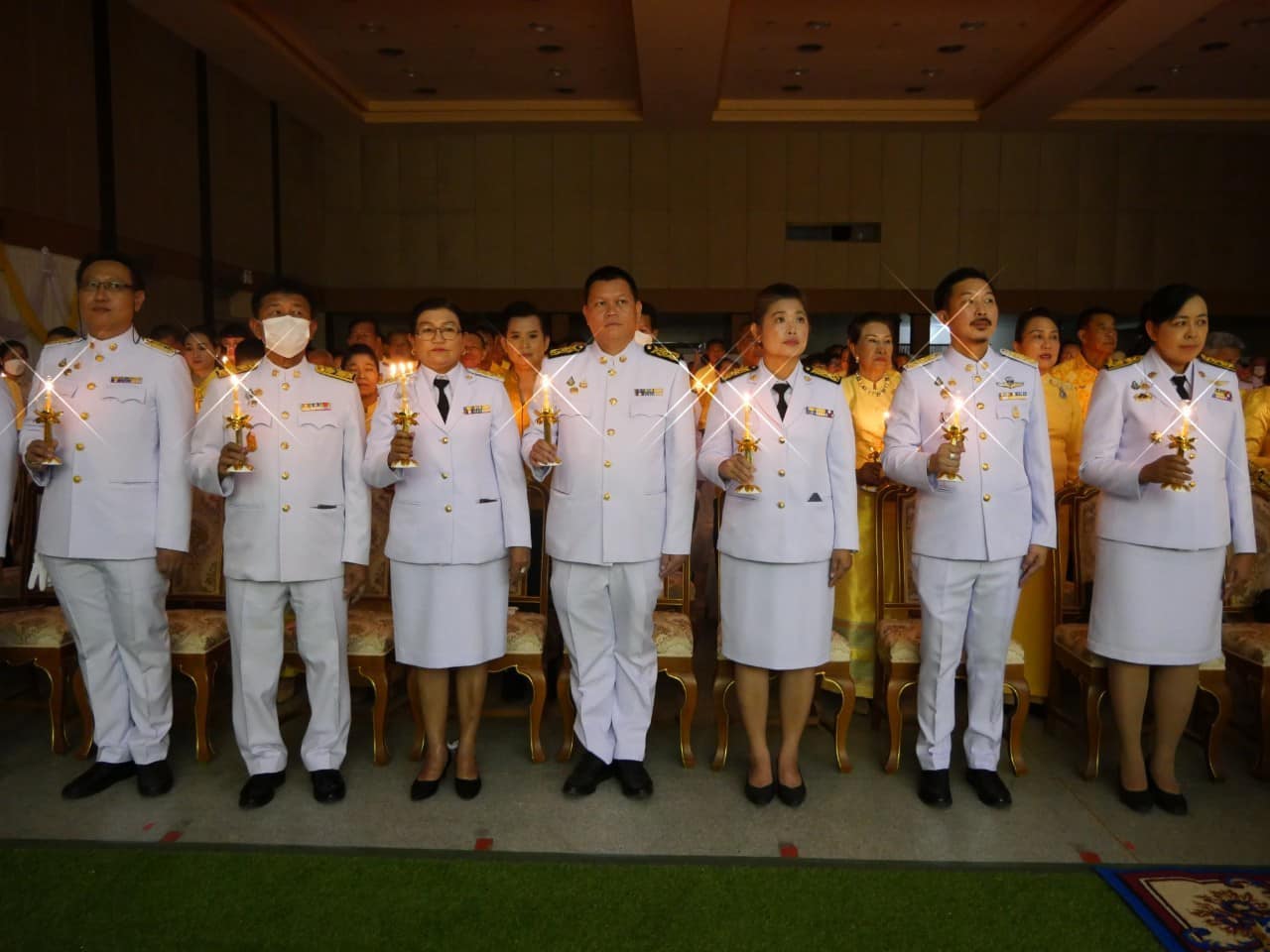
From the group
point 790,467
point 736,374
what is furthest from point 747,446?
point 736,374

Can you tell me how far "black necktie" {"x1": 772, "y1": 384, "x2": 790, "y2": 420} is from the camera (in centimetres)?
322

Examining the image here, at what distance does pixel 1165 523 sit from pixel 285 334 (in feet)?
9.68

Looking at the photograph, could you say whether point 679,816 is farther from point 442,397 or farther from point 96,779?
point 96,779

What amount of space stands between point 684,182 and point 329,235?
4747mm

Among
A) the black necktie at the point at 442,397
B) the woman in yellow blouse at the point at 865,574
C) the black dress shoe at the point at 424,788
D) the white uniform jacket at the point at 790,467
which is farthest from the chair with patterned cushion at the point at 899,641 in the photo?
the black necktie at the point at 442,397

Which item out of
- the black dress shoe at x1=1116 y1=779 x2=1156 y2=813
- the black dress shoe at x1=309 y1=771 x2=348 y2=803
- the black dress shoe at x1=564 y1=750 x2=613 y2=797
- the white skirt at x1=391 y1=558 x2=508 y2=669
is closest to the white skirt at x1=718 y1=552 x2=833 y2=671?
the black dress shoe at x1=564 y1=750 x2=613 y2=797

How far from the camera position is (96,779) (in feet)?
10.7

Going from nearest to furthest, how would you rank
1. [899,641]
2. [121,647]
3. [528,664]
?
[121,647], [899,641], [528,664]

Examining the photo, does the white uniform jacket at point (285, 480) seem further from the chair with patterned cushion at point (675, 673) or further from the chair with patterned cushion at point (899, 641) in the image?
the chair with patterned cushion at point (899, 641)

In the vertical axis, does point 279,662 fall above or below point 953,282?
below

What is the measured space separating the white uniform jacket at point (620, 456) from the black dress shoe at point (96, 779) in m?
1.68

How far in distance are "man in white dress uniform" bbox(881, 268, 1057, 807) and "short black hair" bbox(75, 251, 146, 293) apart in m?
2.61

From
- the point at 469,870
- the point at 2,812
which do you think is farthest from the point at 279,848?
the point at 2,812

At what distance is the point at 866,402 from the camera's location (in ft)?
15.7
